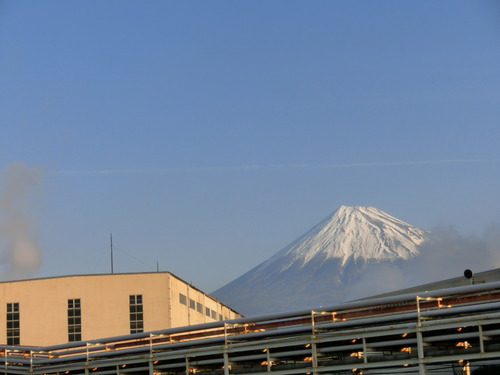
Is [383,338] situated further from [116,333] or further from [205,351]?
[116,333]

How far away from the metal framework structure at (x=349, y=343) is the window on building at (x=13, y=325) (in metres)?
32.1

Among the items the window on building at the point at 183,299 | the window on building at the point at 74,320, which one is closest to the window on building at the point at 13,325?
the window on building at the point at 74,320

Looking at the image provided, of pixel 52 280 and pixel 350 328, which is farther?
pixel 52 280

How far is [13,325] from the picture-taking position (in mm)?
76312

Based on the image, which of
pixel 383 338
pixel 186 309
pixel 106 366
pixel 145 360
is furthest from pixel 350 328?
pixel 186 309

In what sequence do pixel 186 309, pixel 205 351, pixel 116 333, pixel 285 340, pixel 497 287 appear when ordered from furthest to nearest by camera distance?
pixel 186 309 → pixel 116 333 → pixel 205 351 → pixel 285 340 → pixel 497 287

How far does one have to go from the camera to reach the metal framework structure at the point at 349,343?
108ft

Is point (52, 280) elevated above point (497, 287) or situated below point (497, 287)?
above

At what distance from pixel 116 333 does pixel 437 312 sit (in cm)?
4506

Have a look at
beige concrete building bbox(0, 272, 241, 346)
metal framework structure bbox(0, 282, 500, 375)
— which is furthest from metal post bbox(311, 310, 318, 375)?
beige concrete building bbox(0, 272, 241, 346)

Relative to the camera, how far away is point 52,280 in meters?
76.8

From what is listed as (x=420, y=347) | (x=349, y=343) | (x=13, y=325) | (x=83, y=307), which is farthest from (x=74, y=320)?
(x=420, y=347)

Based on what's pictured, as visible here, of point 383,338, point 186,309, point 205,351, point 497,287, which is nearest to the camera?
point 497,287

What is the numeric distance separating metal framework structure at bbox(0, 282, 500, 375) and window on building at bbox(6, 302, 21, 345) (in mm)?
32097
